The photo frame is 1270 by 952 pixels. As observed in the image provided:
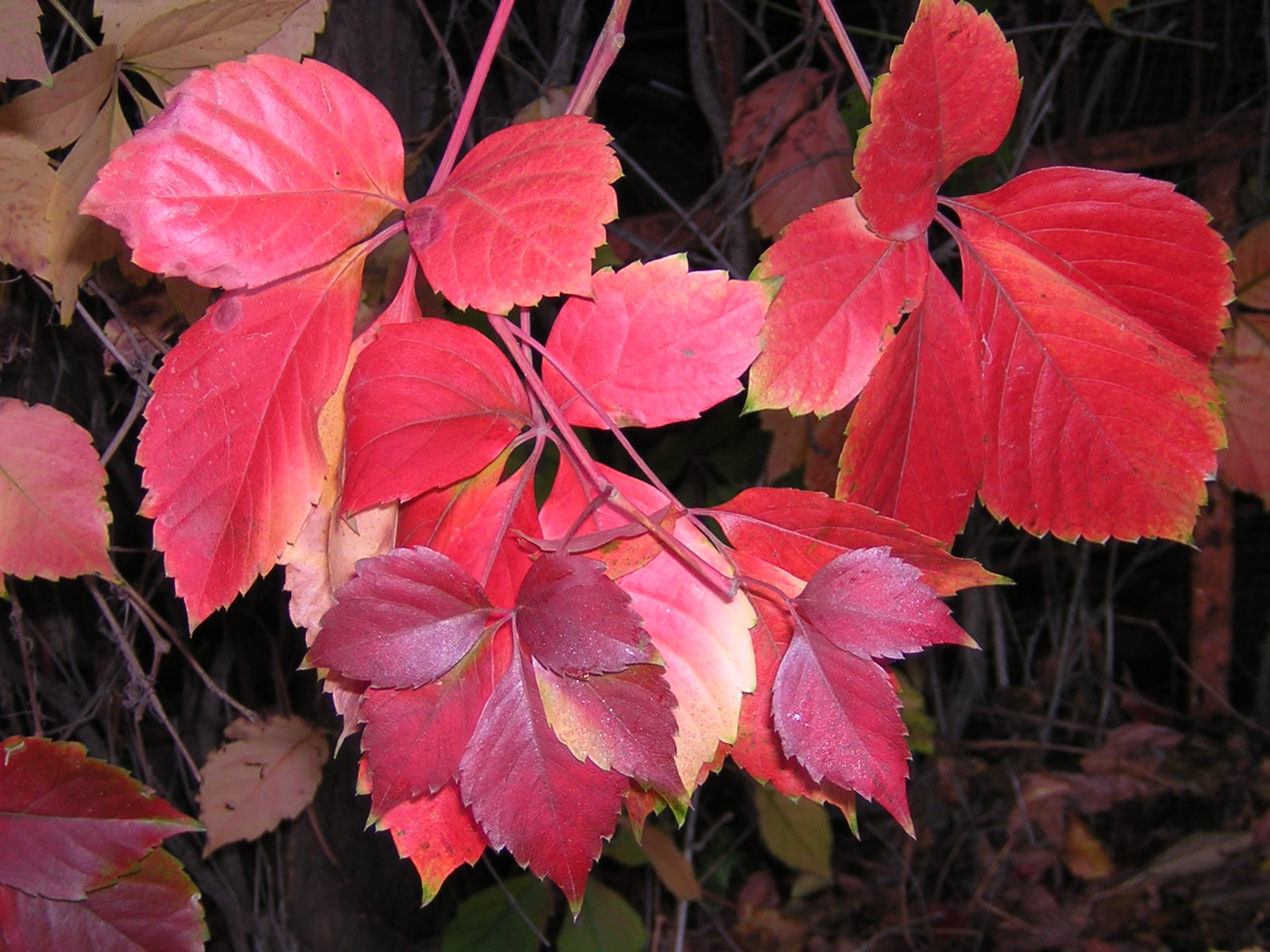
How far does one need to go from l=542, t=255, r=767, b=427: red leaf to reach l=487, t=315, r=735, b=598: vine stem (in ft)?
0.04

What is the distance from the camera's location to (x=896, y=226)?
0.43m

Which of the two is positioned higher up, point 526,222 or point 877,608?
point 526,222

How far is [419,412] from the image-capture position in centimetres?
39

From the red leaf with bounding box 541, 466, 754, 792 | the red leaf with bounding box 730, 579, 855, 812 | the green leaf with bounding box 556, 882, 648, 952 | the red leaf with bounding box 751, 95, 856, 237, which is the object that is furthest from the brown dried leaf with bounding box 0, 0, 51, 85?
the green leaf with bounding box 556, 882, 648, 952

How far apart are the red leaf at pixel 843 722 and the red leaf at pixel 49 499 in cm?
44

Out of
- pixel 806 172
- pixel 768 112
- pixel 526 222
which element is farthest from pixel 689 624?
pixel 768 112

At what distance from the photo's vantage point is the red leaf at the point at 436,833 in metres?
0.41

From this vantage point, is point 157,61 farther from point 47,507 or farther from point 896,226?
point 896,226

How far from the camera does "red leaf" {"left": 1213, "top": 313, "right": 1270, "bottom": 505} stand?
2.90 feet

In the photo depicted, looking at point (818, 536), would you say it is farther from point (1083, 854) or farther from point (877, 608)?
point (1083, 854)

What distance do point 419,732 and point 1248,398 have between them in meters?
0.89

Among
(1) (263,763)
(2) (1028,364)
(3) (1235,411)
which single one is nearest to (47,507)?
(1) (263,763)

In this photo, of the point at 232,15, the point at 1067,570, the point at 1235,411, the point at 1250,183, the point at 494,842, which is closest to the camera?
the point at 494,842

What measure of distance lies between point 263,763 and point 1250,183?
1.64 m
